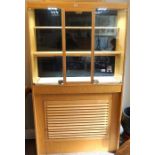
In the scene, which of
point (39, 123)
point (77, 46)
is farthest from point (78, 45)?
point (39, 123)

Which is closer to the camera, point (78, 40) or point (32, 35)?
point (32, 35)

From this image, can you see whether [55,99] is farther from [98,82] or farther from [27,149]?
[27,149]

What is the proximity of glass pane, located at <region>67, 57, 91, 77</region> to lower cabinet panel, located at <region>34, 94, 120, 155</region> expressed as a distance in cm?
29

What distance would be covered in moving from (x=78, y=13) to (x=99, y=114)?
1117mm

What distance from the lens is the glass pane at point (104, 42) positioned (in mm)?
2100

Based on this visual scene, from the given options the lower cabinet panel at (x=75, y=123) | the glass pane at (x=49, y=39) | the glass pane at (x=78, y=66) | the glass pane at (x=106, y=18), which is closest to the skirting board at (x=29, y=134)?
the lower cabinet panel at (x=75, y=123)

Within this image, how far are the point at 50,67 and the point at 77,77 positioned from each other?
330mm

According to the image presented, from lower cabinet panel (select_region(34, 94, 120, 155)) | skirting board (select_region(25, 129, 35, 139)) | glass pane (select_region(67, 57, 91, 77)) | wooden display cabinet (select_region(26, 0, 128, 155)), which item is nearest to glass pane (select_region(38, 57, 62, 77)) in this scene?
wooden display cabinet (select_region(26, 0, 128, 155))

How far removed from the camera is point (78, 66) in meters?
2.18

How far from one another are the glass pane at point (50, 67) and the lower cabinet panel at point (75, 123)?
0.30 meters

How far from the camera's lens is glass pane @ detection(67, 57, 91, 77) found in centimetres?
215

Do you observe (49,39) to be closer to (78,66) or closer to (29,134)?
(78,66)
